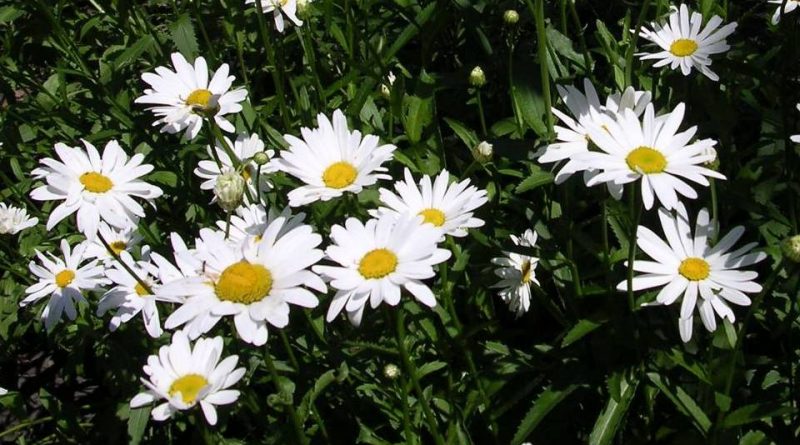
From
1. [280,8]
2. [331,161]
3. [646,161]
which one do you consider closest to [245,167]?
[331,161]

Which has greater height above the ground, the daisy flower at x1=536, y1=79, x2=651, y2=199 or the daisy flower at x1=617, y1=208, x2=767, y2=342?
the daisy flower at x1=536, y1=79, x2=651, y2=199

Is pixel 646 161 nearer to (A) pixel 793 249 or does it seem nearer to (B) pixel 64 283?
(A) pixel 793 249

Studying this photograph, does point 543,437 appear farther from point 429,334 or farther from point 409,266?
point 409,266

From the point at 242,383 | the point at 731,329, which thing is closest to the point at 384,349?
the point at 242,383

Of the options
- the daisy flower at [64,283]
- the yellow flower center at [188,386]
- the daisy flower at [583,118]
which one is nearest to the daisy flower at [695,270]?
the daisy flower at [583,118]

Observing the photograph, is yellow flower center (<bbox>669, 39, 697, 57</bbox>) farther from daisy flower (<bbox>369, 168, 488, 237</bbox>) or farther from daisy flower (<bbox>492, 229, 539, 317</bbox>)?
daisy flower (<bbox>369, 168, 488, 237</bbox>)

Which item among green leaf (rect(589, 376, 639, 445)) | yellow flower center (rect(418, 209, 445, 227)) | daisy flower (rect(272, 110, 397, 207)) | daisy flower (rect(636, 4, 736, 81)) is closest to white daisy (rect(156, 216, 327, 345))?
daisy flower (rect(272, 110, 397, 207))
